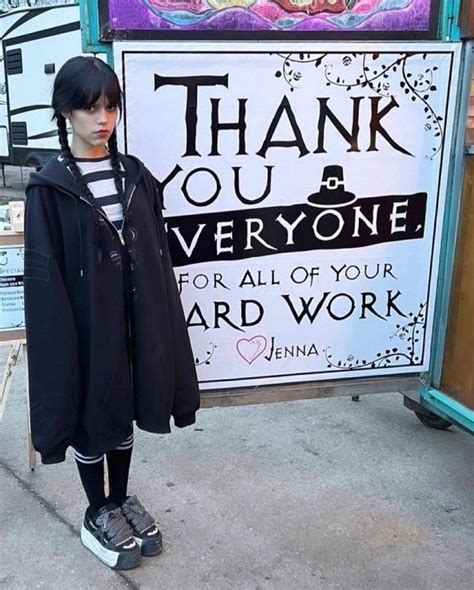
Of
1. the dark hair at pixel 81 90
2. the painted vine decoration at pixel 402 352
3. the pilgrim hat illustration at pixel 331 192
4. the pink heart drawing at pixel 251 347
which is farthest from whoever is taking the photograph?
the painted vine decoration at pixel 402 352

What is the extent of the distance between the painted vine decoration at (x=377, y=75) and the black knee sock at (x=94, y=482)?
61.6 inches

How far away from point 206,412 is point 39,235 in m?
1.88

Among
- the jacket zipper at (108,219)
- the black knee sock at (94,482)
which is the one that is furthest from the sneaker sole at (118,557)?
the jacket zipper at (108,219)

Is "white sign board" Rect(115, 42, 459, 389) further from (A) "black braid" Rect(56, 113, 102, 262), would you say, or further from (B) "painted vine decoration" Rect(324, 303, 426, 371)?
(A) "black braid" Rect(56, 113, 102, 262)

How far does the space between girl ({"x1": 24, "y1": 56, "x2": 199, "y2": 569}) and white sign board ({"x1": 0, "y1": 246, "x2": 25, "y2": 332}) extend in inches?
28.5

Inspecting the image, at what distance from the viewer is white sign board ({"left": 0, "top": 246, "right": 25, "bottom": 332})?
2877mm

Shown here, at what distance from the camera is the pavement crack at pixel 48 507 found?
7.98 ft

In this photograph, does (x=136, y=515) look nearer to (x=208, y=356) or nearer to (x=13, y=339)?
(x=208, y=356)

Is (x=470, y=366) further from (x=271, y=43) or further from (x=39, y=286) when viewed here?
(x=39, y=286)

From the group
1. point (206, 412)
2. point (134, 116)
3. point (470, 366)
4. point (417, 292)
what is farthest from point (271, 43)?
point (206, 412)

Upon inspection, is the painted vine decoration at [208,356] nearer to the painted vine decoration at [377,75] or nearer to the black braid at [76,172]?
the black braid at [76,172]

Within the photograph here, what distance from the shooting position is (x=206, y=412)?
3.79 meters

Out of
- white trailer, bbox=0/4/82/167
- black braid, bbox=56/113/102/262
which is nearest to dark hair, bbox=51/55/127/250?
black braid, bbox=56/113/102/262

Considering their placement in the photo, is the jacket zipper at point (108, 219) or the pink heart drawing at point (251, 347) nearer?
the jacket zipper at point (108, 219)
